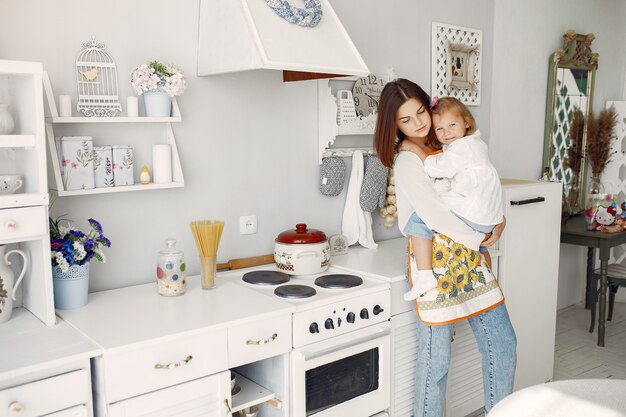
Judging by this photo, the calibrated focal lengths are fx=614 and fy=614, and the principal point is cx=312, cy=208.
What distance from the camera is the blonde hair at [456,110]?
2.56 m

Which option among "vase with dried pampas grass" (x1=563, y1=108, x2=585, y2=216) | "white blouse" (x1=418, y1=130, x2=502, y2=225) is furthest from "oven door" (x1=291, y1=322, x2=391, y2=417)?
"vase with dried pampas grass" (x1=563, y1=108, x2=585, y2=216)

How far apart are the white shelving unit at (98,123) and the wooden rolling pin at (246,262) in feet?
1.58

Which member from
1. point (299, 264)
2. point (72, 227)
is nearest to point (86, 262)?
point (72, 227)

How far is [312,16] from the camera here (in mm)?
2506

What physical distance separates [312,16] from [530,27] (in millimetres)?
2478

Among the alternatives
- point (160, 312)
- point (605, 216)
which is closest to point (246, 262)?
point (160, 312)

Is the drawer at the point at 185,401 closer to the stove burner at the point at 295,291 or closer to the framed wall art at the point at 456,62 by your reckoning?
the stove burner at the point at 295,291

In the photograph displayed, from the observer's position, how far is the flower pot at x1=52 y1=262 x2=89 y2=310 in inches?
84.5

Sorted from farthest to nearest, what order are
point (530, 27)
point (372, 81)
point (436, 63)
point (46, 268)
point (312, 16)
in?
point (530, 27) < point (436, 63) < point (372, 81) < point (312, 16) < point (46, 268)

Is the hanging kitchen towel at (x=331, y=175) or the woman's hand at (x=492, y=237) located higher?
the hanging kitchen towel at (x=331, y=175)

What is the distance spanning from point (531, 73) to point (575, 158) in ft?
3.00

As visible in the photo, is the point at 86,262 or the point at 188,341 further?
the point at 86,262

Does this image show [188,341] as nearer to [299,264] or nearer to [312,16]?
[299,264]

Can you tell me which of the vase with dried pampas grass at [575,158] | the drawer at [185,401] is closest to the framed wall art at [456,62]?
the vase with dried pampas grass at [575,158]
